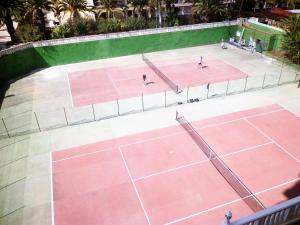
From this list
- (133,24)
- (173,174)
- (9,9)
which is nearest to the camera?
(173,174)

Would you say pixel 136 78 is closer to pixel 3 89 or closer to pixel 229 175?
pixel 3 89

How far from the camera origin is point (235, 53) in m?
36.1

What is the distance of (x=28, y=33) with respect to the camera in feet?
105

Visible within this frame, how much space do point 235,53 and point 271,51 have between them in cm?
416

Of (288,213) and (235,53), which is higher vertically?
(288,213)

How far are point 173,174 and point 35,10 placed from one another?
26217 mm

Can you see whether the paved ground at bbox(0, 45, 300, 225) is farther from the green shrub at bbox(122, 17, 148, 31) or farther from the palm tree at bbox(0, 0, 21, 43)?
the green shrub at bbox(122, 17, 148, 31)

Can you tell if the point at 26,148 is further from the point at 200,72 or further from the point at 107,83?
the point at 200,72

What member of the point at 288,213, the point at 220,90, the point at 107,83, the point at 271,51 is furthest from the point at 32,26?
the point at 288,213

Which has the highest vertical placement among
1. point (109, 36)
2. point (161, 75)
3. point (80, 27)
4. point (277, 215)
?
point (277, 215)

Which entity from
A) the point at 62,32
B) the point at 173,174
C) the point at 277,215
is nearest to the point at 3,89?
the point at 62,32

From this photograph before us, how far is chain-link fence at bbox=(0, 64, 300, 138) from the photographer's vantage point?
2153cm

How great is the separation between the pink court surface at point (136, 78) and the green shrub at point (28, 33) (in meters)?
6.29

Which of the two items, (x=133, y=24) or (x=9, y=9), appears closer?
(x=9, y=9)
